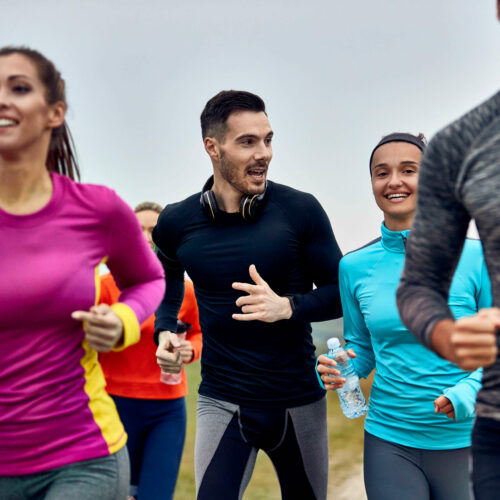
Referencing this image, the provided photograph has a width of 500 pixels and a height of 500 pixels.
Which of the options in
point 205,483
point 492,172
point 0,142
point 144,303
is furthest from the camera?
point 205,483

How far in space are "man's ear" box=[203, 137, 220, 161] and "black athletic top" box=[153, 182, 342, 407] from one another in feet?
1.25

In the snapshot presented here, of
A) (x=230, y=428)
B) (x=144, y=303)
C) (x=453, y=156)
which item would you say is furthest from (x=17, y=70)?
(x=230, y=428)

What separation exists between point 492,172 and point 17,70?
152cm

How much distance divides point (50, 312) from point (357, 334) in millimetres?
1756

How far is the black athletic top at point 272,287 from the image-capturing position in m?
3.63

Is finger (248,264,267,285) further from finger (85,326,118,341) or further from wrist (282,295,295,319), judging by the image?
finger (85,326,118,341)

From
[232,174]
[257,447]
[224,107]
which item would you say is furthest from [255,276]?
[224,107]

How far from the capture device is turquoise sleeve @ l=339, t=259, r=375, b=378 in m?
3.62

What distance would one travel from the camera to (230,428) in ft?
11.8

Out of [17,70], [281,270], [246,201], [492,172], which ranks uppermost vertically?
[17,70]

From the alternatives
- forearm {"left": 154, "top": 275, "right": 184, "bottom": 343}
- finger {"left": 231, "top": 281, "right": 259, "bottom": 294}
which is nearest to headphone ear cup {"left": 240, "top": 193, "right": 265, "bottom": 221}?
finger {"left": 231, "top": 281, "right": 259, "bottom": 294}

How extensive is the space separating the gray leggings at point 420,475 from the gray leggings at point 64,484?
1323 mm

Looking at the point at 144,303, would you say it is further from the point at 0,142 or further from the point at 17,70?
the point at 17,70

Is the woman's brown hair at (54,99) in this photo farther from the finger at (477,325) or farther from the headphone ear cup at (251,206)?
the finger at (477,325)
